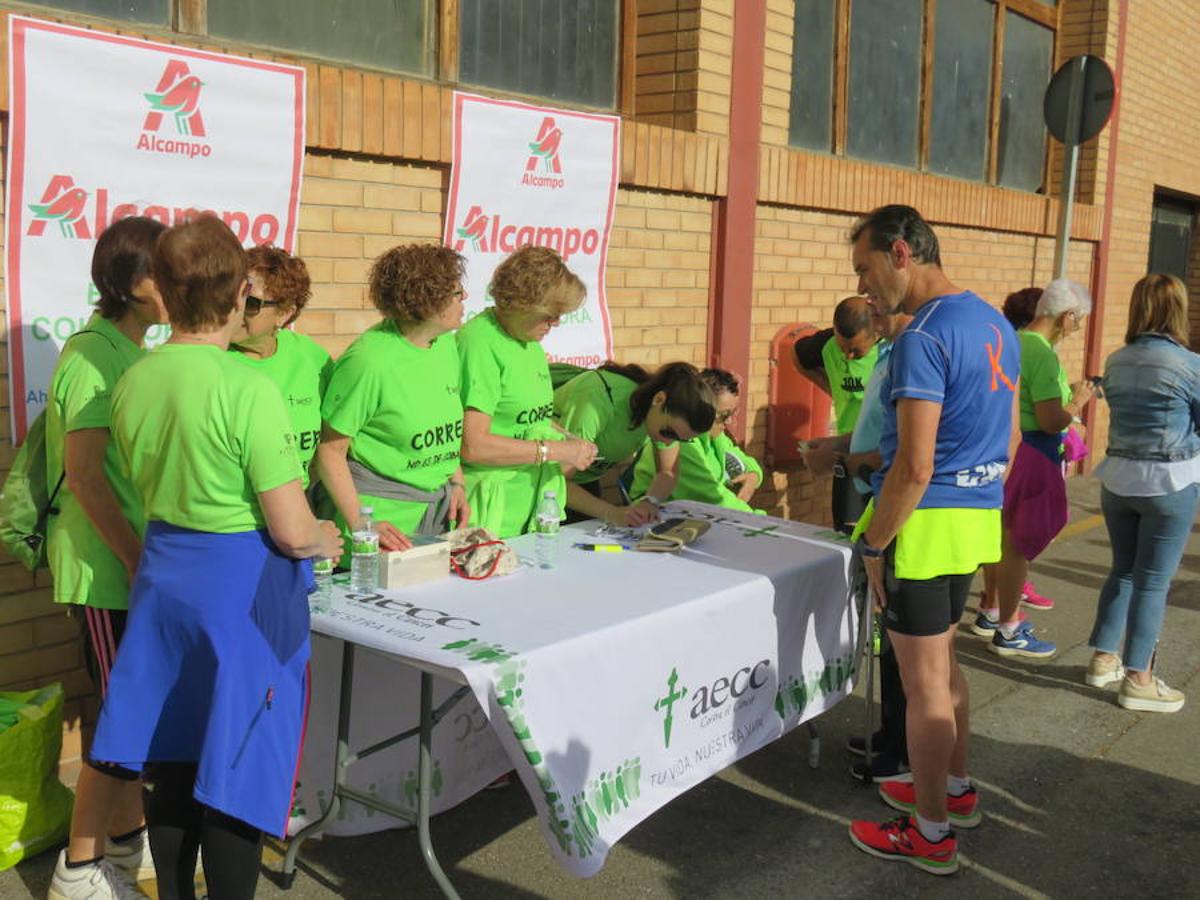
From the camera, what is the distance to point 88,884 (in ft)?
9.62

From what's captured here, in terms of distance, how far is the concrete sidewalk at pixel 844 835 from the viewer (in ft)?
11.1

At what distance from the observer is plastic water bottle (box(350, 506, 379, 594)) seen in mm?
3221

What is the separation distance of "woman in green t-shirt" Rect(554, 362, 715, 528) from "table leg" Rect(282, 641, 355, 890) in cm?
128

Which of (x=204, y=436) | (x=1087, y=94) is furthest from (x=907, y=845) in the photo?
(x=1087, y=94)

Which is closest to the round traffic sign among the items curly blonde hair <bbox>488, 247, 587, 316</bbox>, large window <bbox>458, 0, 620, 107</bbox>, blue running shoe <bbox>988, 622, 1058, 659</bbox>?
large window <bbox>458, 0, 620, 107</bbox>

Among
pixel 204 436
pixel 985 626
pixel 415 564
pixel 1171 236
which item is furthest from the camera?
pixel 1171 236

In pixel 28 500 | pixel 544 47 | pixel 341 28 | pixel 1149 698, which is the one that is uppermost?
pixel 544 47

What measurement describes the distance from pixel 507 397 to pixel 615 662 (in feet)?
3.72

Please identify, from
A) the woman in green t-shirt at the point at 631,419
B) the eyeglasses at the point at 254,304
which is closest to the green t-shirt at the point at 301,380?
the eyeglasses at the point at 254,304

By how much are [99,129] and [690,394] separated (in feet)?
6.64

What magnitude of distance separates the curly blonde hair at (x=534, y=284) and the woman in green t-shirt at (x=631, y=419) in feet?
1.63

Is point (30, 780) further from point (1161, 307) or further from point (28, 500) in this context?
point (1161, 307)

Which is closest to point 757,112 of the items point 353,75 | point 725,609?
point 353,75

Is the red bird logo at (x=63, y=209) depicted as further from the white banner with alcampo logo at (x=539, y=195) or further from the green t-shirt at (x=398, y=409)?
the white banner with alcampo logo at (x=539, y=195)
